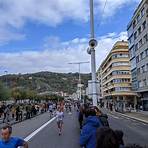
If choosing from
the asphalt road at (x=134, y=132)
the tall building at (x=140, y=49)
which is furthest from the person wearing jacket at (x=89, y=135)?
the tall building at (x=140, y=49)

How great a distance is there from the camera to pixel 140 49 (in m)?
70.4

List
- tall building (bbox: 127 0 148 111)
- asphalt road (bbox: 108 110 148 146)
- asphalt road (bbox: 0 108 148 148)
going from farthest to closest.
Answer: tall building (bbox: 127 0 148 111)
asphalt road (bbox: 108 110 148 146)
asphalt road (bbox: 0 108 148 148)

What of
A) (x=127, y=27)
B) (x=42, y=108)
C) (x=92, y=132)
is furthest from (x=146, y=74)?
(x=92, y=132)

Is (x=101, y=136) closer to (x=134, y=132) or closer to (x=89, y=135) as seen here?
(x=89, y=135)

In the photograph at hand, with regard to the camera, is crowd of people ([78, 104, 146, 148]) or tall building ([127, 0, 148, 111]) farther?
tall building ([127, 0, 148, 111])

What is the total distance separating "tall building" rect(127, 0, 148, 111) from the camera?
6550 centimetres

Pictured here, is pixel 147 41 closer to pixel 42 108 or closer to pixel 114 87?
pixel 42 108

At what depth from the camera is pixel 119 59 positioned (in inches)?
4589

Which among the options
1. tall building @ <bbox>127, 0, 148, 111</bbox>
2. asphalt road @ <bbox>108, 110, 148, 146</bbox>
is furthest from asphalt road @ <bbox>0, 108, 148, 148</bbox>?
tall building @ <bbox>127, 0, 148, 111</bbox>

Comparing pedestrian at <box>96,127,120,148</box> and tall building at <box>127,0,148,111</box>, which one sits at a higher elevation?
tall building at <box>127,0,148,111</box>

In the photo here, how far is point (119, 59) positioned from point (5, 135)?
111726 mm

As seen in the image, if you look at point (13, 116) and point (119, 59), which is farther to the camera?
point (119, 59)

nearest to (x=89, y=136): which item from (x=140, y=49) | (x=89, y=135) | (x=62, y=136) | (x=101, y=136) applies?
(x=89, y=135)

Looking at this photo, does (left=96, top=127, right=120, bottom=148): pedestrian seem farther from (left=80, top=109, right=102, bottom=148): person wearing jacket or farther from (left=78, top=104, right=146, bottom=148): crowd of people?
(left=80, top=109, right=102, bottom=148): person wearing jacket
